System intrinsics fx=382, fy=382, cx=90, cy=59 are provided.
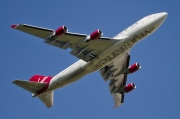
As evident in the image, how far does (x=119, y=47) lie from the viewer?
59812mm

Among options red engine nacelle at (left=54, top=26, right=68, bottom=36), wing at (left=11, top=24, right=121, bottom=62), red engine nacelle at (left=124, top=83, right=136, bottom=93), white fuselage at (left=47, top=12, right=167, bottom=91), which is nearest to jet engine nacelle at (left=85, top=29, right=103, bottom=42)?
wing at (left=11, top=24, right=121, bottom=62)

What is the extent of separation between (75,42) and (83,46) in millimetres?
1801

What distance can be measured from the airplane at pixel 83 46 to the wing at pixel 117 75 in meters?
6.11

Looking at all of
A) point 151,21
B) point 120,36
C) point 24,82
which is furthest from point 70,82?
point 151,21

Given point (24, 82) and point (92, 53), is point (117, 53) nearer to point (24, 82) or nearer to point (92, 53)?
point (92, 53)

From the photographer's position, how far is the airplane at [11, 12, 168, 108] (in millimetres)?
57344

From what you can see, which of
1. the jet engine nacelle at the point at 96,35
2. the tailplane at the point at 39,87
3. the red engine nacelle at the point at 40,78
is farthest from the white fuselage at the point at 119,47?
the tailplane at the point at 39,87

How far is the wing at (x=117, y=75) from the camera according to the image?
68975mm

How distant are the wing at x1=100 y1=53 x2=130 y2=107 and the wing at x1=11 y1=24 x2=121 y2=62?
8432 mm

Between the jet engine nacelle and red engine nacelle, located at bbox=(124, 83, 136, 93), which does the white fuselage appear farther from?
red engine nacelle, located at bbox=(124, 83, 136, 93)

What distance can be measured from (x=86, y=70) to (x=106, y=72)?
25.7 feet

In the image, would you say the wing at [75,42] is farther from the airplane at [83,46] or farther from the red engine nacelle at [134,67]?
the red engine nacelle at [134,67]

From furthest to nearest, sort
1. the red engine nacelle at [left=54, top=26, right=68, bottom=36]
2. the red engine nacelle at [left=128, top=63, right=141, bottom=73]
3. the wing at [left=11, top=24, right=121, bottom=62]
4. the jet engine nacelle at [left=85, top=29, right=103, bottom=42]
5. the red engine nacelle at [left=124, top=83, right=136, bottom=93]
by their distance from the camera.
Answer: the red engine nacelle at [left=124, top=83, right=136, bottom=93] → the red engine nacelle at [left=128, top=63, right=141, bottom=73] → the jet engine nacelle at [left=85, top=29, right=103, bottom=42] → the red engine nacelle at [left=54, top=26, right=68, bottom=36] → the wing at [left=11, top=24, right=121, bottom=62]

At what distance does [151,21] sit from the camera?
59781 mm
